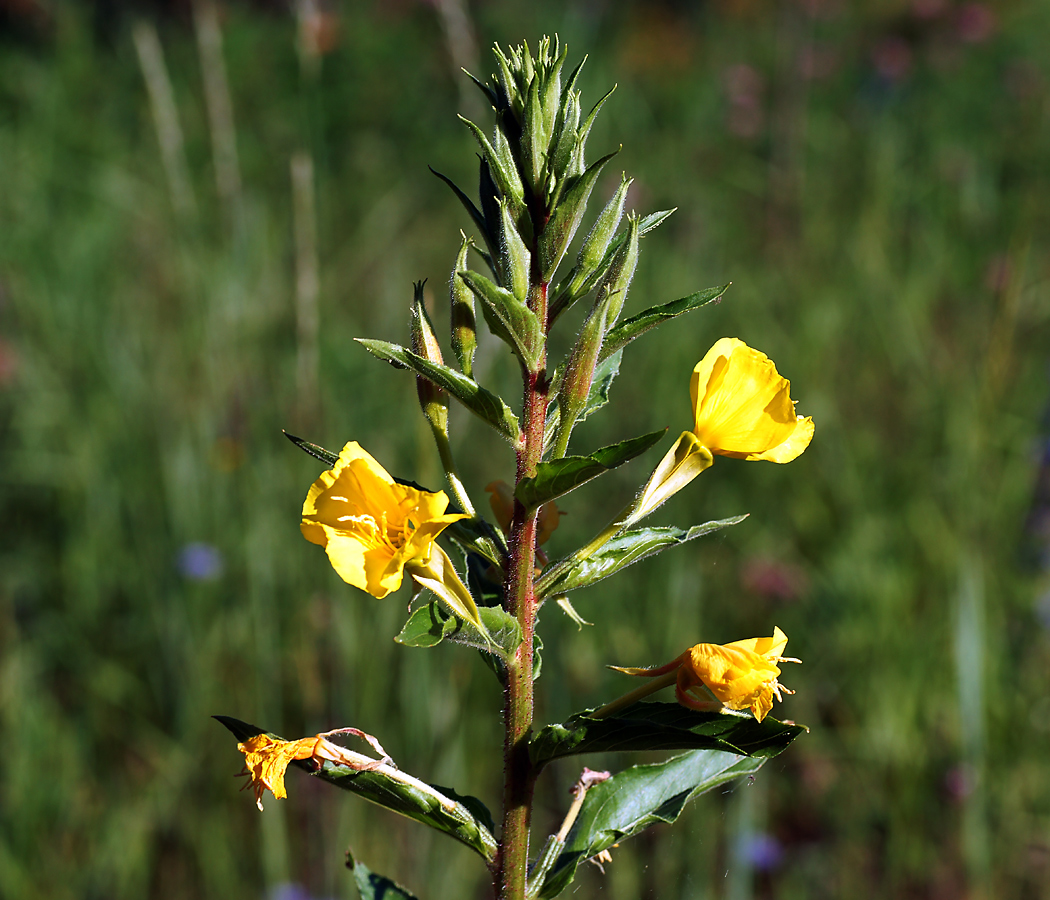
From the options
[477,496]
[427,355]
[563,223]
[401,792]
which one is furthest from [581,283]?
[477,496]

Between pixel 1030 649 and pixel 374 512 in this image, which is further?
pixel 1030 649

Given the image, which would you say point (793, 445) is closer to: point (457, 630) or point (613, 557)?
point (613, 557)

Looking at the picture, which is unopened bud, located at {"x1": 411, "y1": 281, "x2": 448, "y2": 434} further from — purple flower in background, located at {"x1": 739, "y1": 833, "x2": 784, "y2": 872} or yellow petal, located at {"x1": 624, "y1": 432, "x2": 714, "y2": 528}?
purple flower in background, located at {"x1": 739, "y1": 833, "x2": 784, "y2": 872}

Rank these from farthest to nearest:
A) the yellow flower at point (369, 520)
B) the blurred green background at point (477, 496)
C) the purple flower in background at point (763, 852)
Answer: the blurred green background at point (477, 496)
the purple flower in background at point (763, 852)
the yellow flower at point (369, 520)

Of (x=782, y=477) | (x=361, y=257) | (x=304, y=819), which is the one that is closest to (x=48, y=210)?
(x=361, y=257)

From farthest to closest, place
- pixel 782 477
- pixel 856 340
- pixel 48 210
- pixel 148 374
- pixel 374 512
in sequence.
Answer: pixel 48 210 → pixel 856 340 → pixel 148 374 → pixel 782 477 → pixel 374 512

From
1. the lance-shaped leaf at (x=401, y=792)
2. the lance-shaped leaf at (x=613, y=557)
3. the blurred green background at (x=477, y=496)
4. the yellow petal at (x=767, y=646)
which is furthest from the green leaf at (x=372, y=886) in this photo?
the blurred green background at (x=477, y=496)

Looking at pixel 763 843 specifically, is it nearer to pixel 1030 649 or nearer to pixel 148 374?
pixel 1030 649

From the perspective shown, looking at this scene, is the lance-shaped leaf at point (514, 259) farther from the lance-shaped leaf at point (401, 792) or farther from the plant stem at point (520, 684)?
the lance-shaped leaf at point (401, 792)
